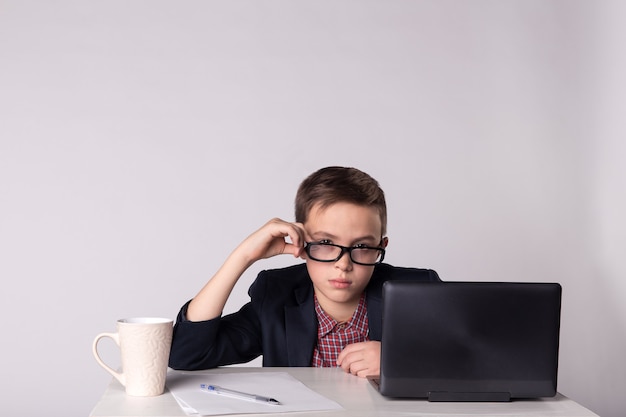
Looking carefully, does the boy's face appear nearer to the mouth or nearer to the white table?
the mouth

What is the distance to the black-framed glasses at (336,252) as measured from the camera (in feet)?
5.59

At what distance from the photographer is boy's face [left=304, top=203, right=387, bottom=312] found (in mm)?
1708

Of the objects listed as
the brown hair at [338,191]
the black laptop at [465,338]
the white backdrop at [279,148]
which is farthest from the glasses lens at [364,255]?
the white backdrop at [279,148]

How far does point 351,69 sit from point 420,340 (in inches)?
83.1

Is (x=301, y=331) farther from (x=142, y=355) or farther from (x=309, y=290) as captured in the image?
(x=142, y=355)

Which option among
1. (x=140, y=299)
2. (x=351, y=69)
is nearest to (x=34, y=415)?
(x=140, y=299)

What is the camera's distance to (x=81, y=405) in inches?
124

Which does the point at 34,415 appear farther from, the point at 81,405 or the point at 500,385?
the point at 500,385

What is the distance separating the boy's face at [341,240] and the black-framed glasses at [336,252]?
11mm

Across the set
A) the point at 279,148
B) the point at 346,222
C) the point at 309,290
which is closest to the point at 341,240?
the point at 346,222

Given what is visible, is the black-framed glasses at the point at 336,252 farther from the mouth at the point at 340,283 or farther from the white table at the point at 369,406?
the white table at the point at 369,406

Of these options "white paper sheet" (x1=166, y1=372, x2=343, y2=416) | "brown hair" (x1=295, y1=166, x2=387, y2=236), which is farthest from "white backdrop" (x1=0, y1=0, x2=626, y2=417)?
"white paper sheet" (x1=166, y1=372, x2=343, y2=416)

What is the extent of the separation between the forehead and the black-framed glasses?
4cm

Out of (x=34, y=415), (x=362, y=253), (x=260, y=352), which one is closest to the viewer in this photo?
(x=362, y=253)
